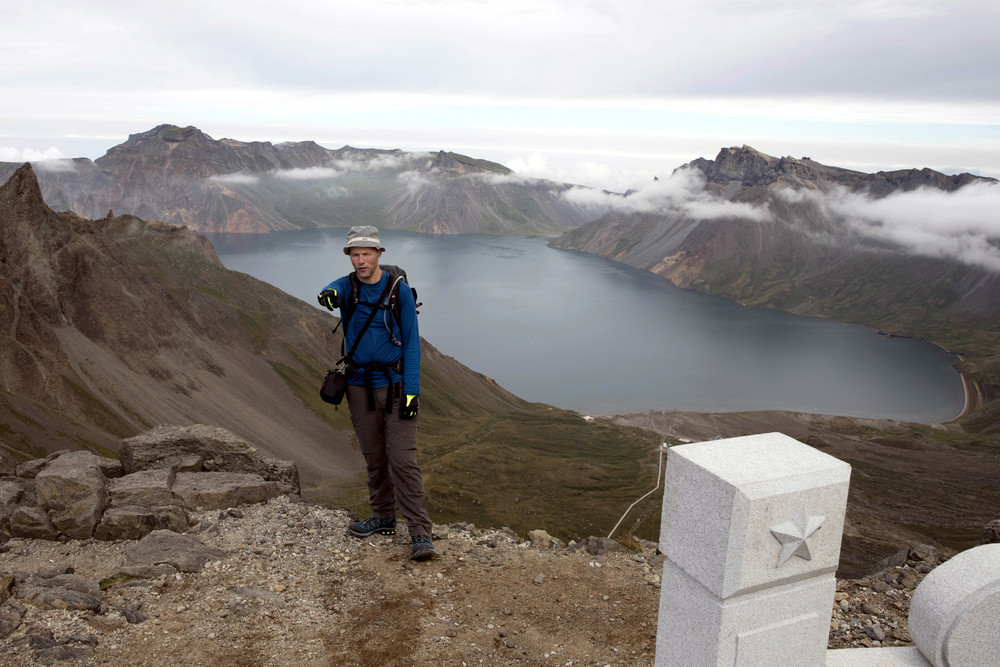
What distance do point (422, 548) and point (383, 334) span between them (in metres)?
2.20

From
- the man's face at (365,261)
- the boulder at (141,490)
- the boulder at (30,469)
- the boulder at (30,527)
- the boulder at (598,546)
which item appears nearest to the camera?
the man's face at (365,261)

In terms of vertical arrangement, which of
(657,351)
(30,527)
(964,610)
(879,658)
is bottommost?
(657,351)

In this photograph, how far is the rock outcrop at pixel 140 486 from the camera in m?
6.93

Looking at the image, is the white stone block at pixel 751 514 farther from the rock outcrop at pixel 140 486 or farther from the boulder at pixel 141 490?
the boulder at pixel 141 490

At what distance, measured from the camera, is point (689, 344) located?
116438 millimetres

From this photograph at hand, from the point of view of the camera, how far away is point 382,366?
636 cm

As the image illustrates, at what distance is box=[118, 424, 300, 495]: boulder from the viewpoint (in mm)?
9312

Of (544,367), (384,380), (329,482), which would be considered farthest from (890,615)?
(544,367)

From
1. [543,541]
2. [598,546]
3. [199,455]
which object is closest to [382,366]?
[543,541]

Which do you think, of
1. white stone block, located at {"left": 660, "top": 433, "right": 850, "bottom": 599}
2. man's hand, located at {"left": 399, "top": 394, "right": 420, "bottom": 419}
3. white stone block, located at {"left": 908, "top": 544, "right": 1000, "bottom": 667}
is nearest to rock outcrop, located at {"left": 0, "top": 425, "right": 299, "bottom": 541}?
man's hand, located at {"left": 399, "top": 394, "right": 420, "bottom": 419}

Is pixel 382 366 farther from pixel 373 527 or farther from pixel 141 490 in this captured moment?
pixel 141 490

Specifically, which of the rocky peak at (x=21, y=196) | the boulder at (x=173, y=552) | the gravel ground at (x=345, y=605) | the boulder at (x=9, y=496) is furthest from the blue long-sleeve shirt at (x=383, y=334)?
the rocky peak at (x=21, y=196)

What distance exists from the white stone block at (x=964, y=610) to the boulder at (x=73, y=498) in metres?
7.33

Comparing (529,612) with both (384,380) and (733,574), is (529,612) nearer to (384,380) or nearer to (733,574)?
(384,380)
